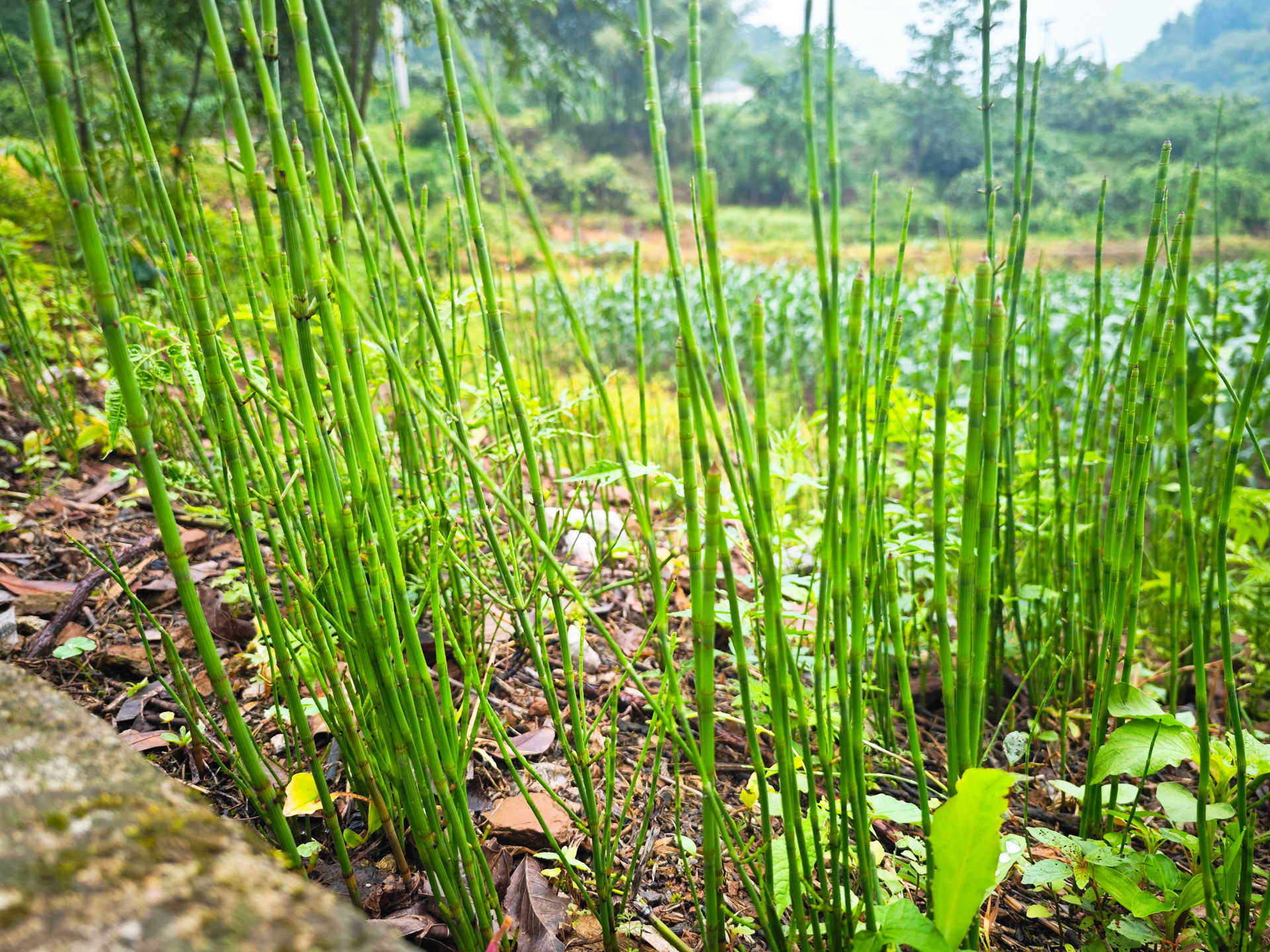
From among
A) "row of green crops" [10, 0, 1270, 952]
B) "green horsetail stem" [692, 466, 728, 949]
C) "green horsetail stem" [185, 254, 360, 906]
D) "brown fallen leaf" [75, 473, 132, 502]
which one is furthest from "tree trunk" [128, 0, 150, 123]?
"green horsetail stem" [692, 466, 728, 949]

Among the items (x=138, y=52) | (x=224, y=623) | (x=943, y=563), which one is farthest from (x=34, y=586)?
(x=138, y=52)

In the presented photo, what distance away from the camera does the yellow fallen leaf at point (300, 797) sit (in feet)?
1.87

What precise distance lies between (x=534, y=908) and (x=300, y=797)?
0.21m

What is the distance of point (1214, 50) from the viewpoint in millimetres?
30953

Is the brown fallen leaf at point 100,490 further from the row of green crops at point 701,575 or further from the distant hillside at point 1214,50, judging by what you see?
the distant hillside at point 1214,50

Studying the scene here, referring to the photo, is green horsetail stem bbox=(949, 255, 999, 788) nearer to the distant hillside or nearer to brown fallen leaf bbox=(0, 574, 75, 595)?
brown fallen leaf bbox=(0, 574, 75, 595)

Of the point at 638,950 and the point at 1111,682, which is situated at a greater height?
the point at 1111,682

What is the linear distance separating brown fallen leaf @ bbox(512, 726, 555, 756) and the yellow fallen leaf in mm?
211

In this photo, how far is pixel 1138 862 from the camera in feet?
1.74

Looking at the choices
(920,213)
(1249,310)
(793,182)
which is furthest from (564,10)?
(1249,310)

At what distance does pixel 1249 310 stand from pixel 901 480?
281 centimetres

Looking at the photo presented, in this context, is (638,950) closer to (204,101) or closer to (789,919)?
(789,919)

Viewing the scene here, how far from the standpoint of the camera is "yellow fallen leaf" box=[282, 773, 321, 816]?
57 centimetres

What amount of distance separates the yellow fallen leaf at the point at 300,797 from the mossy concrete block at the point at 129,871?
0.32 meters
